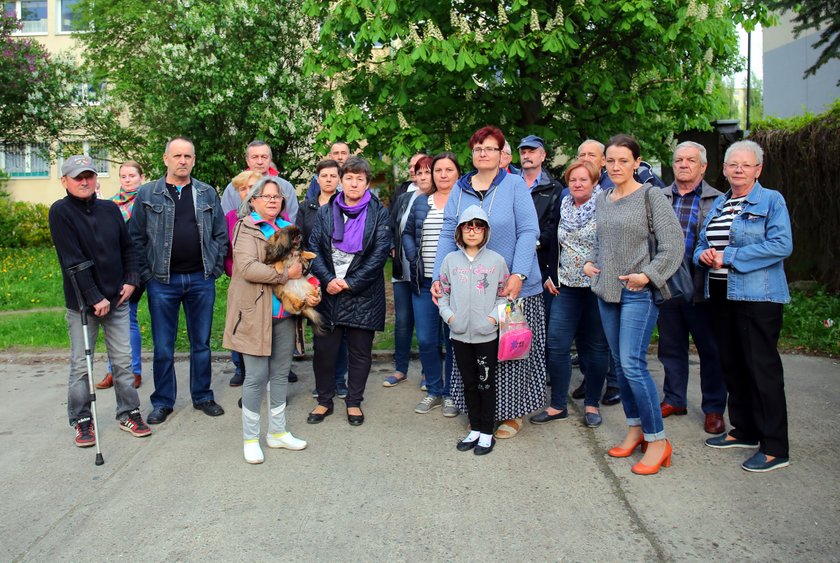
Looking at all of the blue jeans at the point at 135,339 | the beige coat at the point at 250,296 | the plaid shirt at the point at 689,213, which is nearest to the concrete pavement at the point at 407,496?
the beige coat at the point at 250,296

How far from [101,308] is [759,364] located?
4.50 metres

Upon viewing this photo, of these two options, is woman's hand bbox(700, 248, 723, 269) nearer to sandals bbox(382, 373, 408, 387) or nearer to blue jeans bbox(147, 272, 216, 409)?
sandals bbox(382, 373, 408, 387)

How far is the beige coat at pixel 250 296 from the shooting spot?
4.87 meters

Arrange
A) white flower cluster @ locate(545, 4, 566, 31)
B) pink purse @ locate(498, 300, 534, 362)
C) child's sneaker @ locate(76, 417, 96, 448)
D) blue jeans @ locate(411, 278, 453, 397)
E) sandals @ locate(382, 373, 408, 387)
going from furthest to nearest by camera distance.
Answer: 1. white flower cluster @ locate(545, 4, 566, 31)
2. sandals @ locate(382, 373, 408, 387)
3. blue jeans @ locate(411, 278, 453, 397)
4. child's sneaker @ locate(76, 417, 96, 448)
5. pink purse @ locate(498, 300, 534, 362)

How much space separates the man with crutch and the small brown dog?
4.17 feet

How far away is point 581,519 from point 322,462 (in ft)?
5.93

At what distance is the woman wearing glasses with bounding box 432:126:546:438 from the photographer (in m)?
5.05

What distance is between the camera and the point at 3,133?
18156 mm

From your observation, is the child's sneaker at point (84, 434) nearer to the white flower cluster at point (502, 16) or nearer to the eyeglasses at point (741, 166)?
the eyeglasses at point (741, 166)

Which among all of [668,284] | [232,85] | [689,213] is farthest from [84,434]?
[232,85]

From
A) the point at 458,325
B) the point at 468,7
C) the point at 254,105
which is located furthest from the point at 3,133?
the point at 458,325

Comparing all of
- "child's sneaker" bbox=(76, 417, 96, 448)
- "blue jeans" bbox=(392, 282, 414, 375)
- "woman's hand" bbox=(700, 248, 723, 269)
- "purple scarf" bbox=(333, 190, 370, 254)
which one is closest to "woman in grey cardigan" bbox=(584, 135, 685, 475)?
"woman's hand" bbox=(700, 248, 723, 269)

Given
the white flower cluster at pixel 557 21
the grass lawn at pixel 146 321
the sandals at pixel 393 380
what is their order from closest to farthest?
the sandals at pixel 393 380, the grass lawn at pixel 146 321, the white flower cluster at pixel 557 21

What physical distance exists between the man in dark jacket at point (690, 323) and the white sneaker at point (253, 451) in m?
3.06
